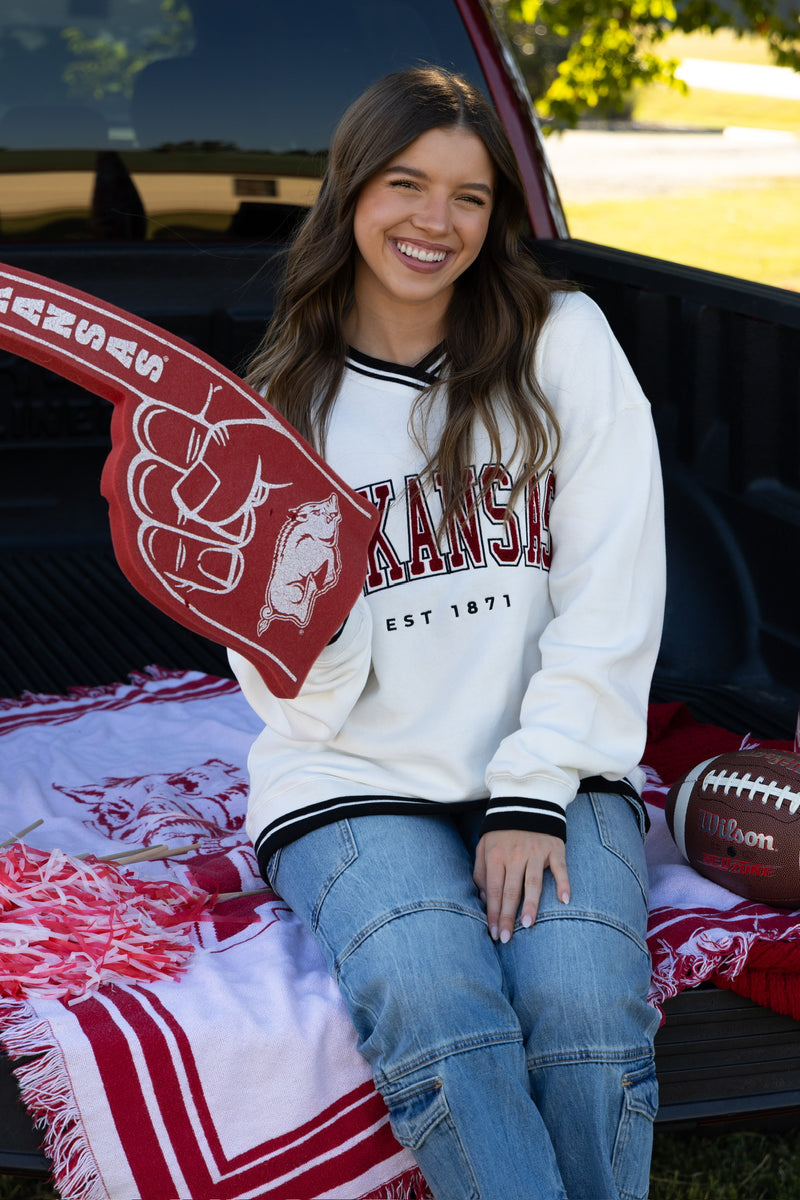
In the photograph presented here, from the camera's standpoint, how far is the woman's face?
6.48 ft

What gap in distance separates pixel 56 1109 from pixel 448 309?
4.05ft

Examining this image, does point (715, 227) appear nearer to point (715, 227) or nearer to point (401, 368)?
point (715, 227)

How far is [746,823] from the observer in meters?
2.06

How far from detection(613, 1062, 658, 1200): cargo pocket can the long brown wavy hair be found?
778 mm

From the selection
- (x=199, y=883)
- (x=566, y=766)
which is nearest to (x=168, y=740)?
(x=199, y=883)

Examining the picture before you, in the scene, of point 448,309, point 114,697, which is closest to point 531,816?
point 448,309

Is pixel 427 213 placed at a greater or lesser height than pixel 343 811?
greater

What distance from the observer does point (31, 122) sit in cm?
331

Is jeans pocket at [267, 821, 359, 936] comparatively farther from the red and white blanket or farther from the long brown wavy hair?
the long brown wavy hair

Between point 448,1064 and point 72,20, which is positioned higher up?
point 72,20

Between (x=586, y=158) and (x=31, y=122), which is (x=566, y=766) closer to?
(x=31, y=122)

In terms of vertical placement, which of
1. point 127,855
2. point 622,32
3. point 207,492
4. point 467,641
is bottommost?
point 127,855

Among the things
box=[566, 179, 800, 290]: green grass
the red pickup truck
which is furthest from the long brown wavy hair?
box=[566, 179, 800, 290]: green grass

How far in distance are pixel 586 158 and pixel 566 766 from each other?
16.7 m
